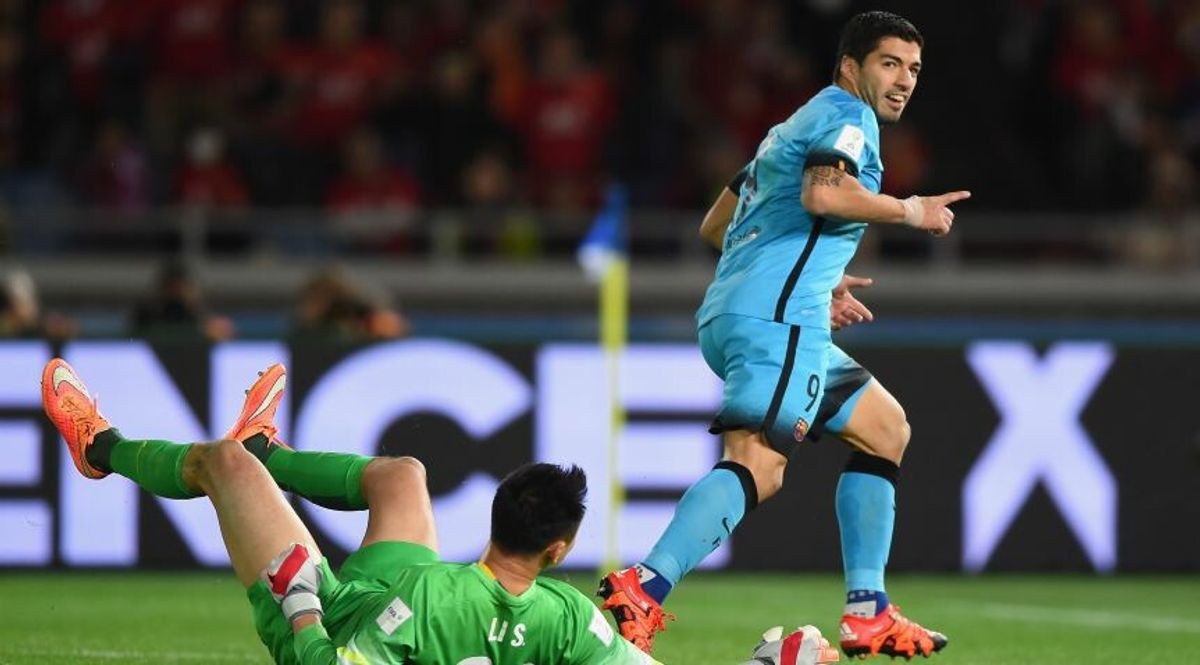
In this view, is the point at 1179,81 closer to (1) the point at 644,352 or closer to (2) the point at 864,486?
(1) the point at 644,352

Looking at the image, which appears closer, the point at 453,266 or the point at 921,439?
the point at 921,439

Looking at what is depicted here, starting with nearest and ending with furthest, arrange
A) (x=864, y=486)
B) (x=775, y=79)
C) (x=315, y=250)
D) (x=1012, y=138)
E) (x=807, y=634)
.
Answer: (x=807, y=634) → (x=864, y=486) → (x=315, y=250) → (x=775, y=79) → (x=1012, y=138)

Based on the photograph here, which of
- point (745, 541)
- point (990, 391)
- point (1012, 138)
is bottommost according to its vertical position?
point (745, 541)

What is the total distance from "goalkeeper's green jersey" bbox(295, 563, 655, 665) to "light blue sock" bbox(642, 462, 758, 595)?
73 cm

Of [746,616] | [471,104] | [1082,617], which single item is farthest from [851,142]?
[471,104]

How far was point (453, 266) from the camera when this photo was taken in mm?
15648

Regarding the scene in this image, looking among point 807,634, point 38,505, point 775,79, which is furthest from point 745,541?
point 807,634

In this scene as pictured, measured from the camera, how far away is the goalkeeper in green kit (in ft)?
18.3

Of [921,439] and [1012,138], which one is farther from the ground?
[1012,138]

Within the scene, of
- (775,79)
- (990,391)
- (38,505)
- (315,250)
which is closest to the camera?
(38,505)

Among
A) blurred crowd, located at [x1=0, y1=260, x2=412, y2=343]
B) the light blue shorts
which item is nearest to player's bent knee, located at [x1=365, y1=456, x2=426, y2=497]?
the light blue shorts

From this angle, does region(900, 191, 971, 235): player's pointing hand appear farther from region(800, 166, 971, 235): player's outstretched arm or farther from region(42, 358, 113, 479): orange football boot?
region(42, 358, 113, 479): orange football boot

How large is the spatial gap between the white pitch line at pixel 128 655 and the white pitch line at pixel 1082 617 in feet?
12.3

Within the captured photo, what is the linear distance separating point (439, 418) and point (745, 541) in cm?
180
